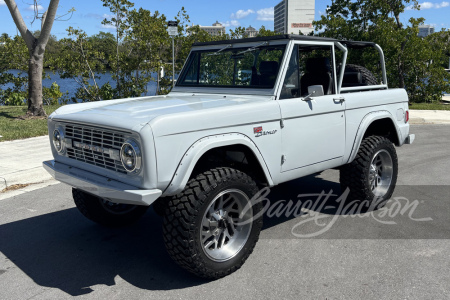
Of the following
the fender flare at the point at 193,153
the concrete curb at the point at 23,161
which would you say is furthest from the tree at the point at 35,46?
the fender flare at the point at 193,153

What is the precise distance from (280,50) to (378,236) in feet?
6.98

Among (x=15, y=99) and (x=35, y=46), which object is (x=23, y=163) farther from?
(x=15, y=99)

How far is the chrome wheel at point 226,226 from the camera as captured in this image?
3506mm

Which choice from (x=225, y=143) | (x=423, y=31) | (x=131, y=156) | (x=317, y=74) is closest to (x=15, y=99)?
(x=317, y=74)

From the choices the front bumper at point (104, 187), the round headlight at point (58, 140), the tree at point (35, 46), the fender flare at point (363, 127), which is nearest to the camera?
the front bumper at point (104, 187)

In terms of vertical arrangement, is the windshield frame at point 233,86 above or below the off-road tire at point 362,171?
above

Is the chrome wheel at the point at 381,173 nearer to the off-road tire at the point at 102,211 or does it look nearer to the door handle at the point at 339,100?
the door handle at the point at 339,100

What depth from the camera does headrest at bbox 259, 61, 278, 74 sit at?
4191 millimetres

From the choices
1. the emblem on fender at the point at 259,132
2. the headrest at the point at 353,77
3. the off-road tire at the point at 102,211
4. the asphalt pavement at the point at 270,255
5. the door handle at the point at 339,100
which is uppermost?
the headrest at the point at 353,77

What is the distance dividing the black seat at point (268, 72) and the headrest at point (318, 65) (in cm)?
74

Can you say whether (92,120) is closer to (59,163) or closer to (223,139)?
(59,163)

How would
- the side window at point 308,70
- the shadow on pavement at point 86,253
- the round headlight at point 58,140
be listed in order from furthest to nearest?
the side window at point 308,70 → the round headlight at point 58,140 → the shadow on pavement at point 86,253

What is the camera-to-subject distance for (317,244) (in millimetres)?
4121

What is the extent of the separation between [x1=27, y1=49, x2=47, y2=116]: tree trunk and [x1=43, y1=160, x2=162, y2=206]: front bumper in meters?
8.39
